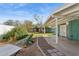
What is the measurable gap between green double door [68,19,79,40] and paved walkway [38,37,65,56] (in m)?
0.48

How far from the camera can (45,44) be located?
25.8 feet

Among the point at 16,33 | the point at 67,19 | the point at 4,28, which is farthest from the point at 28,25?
the point at 67,19

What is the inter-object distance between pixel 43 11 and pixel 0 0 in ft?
3.32

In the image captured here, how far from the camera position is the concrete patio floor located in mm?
7773

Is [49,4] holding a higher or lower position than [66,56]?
higher

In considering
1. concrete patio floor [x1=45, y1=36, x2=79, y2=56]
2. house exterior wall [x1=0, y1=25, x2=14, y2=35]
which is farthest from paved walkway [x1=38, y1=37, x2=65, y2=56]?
house exterior wall [x1=0, y1=25, x2=14, y2=35]

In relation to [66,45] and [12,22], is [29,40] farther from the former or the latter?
[66,45]

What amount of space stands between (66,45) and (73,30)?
1.27 ft

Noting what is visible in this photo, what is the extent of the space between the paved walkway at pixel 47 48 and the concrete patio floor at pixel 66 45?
0.25ft

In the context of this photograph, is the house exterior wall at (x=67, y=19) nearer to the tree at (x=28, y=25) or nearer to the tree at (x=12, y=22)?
the tree at (x=28, y=25)

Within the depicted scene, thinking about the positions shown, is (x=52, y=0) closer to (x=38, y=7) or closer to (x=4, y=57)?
(x=38, y=7)

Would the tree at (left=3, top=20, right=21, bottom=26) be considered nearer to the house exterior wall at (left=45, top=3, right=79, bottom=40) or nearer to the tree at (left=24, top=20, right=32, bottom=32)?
the tree at (left=24, top=20, right=32, bottom=32)

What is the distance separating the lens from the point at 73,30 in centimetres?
790

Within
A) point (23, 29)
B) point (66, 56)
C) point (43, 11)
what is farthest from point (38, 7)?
point (66, 56)
